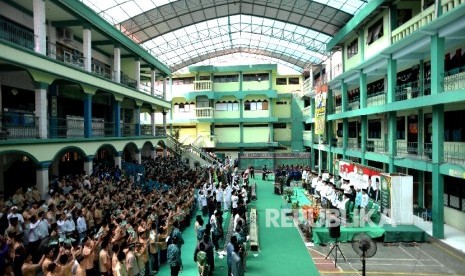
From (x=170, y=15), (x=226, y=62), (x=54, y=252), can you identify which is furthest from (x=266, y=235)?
(x=226, y=62)

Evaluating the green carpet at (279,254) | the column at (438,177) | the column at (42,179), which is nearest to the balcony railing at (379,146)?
the column at (438,177)

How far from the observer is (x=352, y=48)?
86.0ft

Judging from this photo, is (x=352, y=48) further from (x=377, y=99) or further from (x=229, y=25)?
(x=229, y=25)

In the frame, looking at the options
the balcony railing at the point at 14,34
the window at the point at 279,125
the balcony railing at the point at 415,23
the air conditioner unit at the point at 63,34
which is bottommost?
the window at the point at 279,125

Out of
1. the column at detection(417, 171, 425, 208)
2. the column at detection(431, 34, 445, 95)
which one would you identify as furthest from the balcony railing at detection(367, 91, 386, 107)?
the column at detection(431, 34, 445, 95)

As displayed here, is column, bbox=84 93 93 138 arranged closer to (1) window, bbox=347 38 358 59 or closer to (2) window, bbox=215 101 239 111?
(1) window, bbox=347 38 358 59

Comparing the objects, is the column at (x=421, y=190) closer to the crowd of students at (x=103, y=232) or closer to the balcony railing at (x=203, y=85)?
the crowd of students at (x=103, y=232)

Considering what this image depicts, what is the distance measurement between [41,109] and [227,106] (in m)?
30.4

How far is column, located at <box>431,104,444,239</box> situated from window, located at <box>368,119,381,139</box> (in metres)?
10.7

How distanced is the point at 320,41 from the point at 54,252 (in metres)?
30.8

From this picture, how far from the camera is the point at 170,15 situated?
29406mm

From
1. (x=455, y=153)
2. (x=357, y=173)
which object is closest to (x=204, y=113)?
(x=357, y=173)

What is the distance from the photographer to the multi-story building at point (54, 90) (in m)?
14.1

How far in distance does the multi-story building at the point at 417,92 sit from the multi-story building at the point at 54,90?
50.4ft
